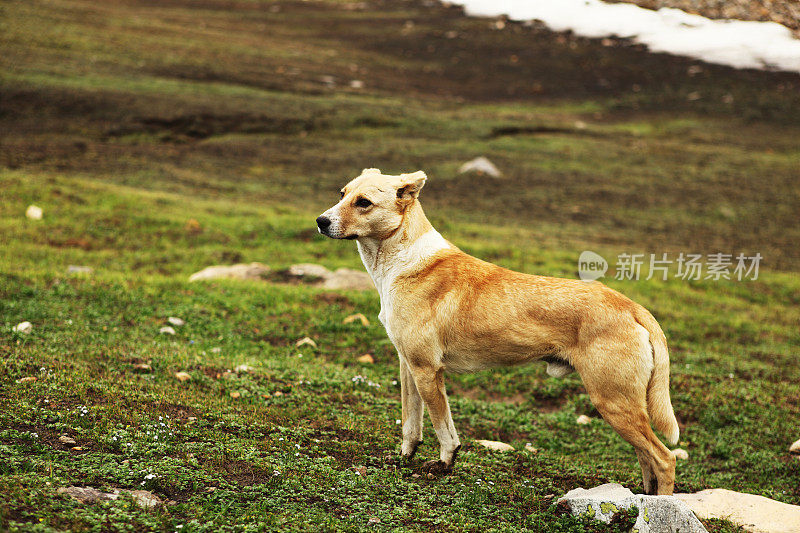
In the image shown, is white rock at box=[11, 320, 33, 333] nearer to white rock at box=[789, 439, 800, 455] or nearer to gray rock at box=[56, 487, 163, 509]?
gray rock at box=[56, 487, 163, 509]

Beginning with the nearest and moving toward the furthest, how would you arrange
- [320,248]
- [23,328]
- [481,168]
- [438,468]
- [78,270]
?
1. [438,468]
2. [23,328]
3. [78,270]
4. [320,248]
5. [481,168]

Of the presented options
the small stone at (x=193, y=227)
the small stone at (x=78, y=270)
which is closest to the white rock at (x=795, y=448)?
the small stone at (x=78, y=270)

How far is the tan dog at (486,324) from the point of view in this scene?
717 cm

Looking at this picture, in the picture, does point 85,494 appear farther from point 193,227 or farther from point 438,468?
point 193,227

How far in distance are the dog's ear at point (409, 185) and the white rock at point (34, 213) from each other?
16078 mm

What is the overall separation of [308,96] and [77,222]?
2355 cm

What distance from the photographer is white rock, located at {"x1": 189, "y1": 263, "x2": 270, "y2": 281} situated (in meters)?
16.9

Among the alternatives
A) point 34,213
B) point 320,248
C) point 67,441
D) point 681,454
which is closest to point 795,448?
point 681,454

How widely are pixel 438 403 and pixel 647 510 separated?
8.09 ft

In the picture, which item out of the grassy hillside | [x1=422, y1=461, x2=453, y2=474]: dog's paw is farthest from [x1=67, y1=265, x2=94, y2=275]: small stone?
[x1=422, y1=461, x2=453, y2=474]: dog's paw

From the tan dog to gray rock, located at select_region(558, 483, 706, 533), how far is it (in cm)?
54

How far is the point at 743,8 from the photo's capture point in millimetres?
46531

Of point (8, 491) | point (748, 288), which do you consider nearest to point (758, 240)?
point (748, 288)

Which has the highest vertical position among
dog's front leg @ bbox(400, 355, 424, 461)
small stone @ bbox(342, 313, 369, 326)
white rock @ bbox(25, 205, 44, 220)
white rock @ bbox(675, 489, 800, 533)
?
dog's front leg @ bbox(400, 355, 424, 461)
